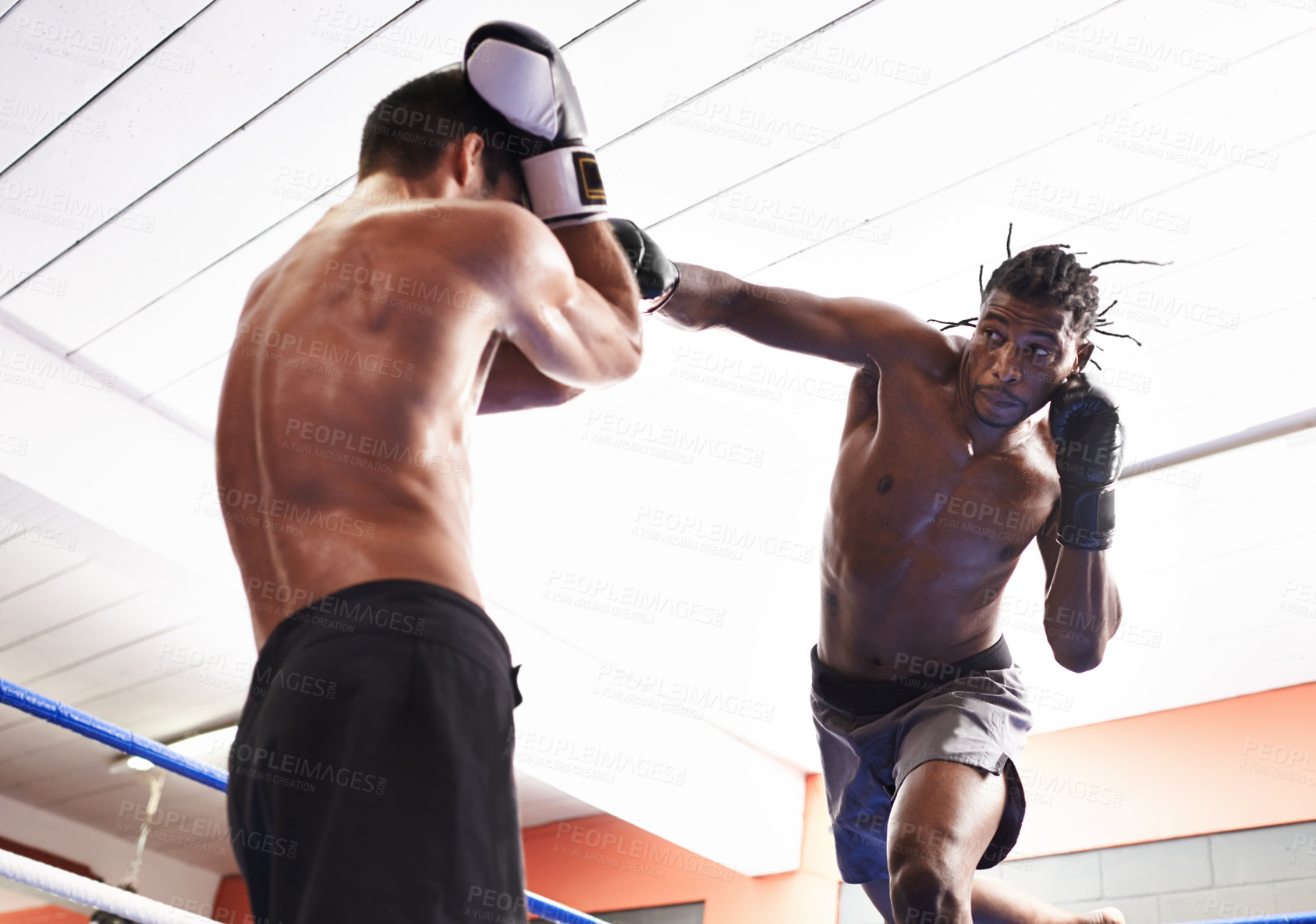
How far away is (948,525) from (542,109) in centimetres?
119

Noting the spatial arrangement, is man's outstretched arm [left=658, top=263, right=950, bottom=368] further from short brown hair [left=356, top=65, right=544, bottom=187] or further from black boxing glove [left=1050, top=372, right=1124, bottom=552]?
short brown hair [left=356, top=65, right=544, bottom=187]

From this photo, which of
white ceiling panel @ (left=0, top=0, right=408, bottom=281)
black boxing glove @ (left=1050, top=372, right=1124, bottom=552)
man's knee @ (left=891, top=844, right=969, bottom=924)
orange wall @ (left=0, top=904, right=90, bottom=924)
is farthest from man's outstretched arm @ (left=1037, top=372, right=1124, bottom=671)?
orange wall @ (left=0, top=904, right=90, bottom=924)

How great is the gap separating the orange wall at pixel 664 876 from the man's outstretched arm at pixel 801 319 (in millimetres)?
3632

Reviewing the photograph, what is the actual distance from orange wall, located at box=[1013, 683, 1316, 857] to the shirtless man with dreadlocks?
8.23 ft

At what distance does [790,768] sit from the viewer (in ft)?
19.1

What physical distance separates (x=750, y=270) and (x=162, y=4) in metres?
1.47

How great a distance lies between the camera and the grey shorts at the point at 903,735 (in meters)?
2.08

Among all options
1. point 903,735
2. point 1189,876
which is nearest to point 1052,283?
point 903,735

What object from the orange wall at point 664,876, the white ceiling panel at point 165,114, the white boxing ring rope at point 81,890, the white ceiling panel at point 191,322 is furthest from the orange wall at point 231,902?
the white boxing ring rope at point 81,890

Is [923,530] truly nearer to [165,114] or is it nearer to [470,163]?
[470,163]

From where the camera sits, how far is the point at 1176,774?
4.74m

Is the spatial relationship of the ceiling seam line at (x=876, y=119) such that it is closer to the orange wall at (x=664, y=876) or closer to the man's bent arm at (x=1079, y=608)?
the man's bent arm at (x=1079, y=608)

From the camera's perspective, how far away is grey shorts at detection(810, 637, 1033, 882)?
6.81 ft

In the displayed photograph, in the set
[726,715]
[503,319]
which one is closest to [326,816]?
[503,319]
